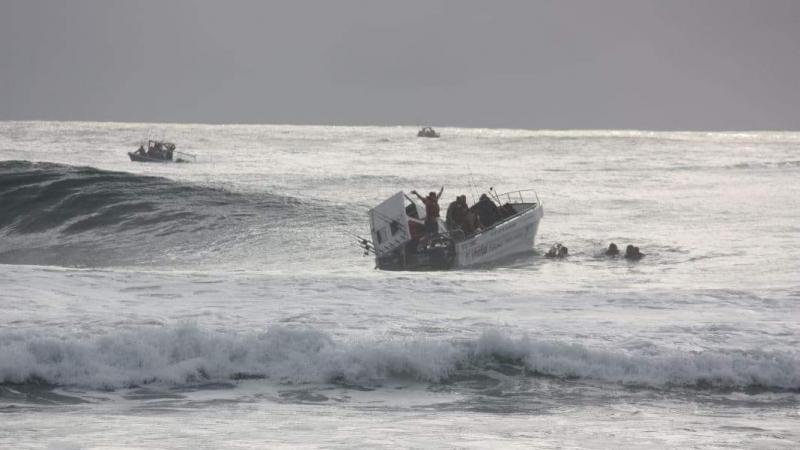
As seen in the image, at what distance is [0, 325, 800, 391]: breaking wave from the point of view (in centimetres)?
1407

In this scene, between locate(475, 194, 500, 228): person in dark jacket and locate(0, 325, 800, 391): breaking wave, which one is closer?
locate(0, 325, 800, 391): breaking wave

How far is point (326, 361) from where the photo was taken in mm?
14641

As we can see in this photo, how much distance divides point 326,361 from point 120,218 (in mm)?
25421

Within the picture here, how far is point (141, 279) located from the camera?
20156mm

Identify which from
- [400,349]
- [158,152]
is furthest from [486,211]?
[158,152]

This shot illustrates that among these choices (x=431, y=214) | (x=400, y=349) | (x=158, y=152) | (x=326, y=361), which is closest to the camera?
(x=326, y=361)

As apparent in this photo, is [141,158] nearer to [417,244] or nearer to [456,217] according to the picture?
[456,217]

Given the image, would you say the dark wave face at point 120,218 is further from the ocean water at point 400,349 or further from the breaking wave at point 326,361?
the breaking wave at point 326,361

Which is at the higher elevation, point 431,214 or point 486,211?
point 486,211

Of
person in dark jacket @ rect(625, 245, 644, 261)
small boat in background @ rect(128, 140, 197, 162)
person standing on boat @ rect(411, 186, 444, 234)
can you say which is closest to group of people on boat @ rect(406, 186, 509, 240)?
person standing on boat @ rect(411, 186, 444, 234)

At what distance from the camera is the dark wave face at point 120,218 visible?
33.1 m

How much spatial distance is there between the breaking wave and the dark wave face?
54.8 feet

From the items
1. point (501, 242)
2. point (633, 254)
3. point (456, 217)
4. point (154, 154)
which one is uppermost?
point (154, 154)

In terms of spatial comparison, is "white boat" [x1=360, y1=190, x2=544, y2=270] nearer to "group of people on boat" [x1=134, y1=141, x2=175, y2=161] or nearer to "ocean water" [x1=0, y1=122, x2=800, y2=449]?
"ocean water" [x1=0, y1=122, x2=800, y2=449]
